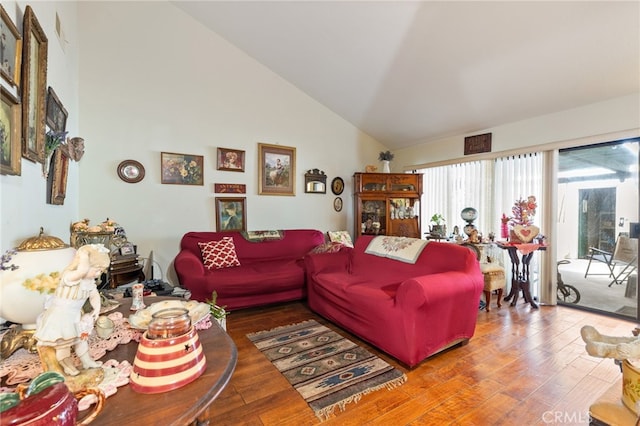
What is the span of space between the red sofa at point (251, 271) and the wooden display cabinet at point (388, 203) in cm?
100

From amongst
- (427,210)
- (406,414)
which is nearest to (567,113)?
(427,210)

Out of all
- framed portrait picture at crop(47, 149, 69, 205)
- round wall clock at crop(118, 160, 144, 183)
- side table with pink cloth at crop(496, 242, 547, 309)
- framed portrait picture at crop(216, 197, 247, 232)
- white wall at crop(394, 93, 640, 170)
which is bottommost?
side table with pink cloth at crop(496, 242, 547, 309)

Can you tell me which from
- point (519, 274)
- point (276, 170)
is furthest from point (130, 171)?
point (519, 274)

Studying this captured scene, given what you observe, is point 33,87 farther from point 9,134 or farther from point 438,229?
point 438,229

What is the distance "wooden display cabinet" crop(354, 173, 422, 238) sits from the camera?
468 centimetres

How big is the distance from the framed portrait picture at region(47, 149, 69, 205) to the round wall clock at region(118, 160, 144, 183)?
117cm

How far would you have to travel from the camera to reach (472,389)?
1.85 metres

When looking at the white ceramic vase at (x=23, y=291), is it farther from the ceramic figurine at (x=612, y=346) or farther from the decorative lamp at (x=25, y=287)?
the ceramic figurine at (x=612, y=346)

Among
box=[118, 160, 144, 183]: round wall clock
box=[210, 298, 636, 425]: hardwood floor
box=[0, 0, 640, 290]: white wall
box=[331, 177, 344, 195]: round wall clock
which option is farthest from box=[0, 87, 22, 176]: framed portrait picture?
box=[331, 177, 344, 195]: round wall clock

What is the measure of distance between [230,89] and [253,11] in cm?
107

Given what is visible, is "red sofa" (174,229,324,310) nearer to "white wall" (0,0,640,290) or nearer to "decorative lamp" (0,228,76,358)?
"white wall" (0,0,640,290)

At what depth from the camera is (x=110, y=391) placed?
2.27 feet

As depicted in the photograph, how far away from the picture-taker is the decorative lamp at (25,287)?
0.78m

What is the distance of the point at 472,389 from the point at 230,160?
143 inches
